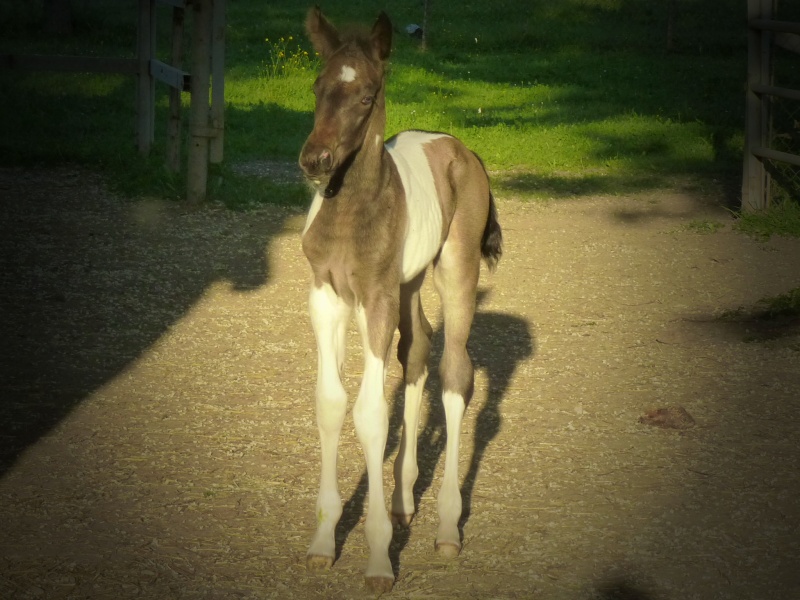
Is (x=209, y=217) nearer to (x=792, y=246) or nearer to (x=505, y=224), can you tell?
(x=505, y=224)

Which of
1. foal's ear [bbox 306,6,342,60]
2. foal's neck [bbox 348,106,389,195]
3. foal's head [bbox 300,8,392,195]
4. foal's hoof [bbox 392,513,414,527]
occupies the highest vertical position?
foal's ear [bbox 306,6,342,60]

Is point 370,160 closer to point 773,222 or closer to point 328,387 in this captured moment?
point 328,387

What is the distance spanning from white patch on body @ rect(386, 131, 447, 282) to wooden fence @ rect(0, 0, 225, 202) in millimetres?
5637

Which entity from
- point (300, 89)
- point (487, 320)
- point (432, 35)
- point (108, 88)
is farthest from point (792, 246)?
point (432, 35)

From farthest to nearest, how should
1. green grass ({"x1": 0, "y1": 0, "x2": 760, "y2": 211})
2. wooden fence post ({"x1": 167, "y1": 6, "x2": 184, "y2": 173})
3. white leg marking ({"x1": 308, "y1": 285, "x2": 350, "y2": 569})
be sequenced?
1. green grass ({"x1": 0, "y1": 0, "x2": 760, "y2": 211})
2. wooden fence post ({"x1": 167, "y1": 6, "x2": 184, "y2": 173})
3. white leg marking ({"x1": 308, "y1": 285, "x2": 350, "y2": 569})

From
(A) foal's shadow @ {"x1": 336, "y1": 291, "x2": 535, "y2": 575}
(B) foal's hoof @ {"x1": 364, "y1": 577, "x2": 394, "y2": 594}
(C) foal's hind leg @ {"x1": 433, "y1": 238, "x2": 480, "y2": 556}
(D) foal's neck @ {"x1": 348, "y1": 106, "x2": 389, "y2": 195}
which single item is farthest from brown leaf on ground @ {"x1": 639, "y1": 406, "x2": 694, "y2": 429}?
(D) foal's neck @ {"x1": 348, "y1": 106, "x2": 389, "y2": 195}

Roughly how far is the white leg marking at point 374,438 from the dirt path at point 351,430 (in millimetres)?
160

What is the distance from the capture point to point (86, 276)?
7.87 meters

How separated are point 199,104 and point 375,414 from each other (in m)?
6.61

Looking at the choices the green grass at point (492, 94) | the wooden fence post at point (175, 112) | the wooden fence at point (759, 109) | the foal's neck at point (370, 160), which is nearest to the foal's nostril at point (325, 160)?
the foal's neck at point (370, 160)

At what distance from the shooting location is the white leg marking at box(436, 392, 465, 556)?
13.7 feet

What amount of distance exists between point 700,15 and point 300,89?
1281 cm

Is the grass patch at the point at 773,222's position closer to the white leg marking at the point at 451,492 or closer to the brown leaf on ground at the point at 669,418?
the brown leaf on ground at the point at 669,418

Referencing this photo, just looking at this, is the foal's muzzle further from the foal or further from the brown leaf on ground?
the brown leaf on ground
